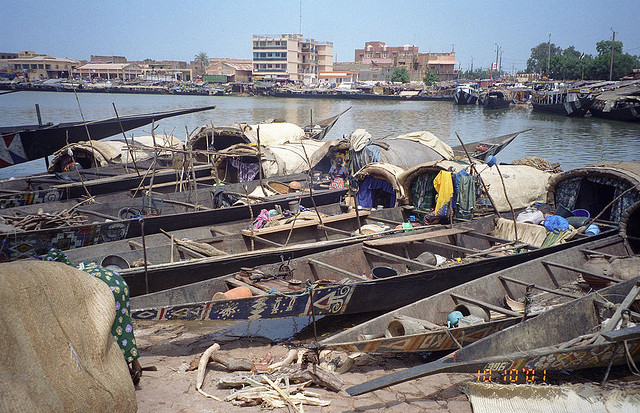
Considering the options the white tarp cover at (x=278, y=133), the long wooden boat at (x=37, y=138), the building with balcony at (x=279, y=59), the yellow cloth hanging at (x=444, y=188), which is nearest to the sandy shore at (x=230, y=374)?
the yellow cloth hanging at (x=444, y=188)

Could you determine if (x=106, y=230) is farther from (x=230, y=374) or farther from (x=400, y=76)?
(x=400, y=76)

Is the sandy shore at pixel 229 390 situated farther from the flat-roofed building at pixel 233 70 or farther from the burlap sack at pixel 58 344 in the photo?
the flat-roofed building at pixel 233 70

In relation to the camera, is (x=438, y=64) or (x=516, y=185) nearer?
(x=516, y=185)

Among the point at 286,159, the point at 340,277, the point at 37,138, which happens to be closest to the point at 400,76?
the point at 286,159

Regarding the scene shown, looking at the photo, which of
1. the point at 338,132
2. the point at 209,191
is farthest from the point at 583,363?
the point at 338,132

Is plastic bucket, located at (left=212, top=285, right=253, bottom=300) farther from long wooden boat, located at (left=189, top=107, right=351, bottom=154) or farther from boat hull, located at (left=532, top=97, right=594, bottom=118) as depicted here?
boat hull, located at (left=532, top=97, right=594, bottom=118)

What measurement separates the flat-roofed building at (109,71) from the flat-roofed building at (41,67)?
6.01 ft

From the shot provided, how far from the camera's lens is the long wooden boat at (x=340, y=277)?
5.11 meters

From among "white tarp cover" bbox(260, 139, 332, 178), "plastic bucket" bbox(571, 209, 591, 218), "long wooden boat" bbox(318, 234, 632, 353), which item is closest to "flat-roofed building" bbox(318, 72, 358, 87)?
"white tarp cover" bbox(260, 139, 332, 178)

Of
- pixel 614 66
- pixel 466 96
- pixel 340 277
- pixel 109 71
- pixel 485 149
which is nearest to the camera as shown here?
pixel 340 277

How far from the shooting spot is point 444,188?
869 cm

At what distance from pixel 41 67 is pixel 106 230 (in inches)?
3008

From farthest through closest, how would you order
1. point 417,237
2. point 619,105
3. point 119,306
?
point 619,105, point 417,237, point 119,306

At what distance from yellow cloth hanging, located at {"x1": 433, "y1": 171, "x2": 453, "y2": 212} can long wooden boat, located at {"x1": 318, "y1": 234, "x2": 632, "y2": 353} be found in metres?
2.14
